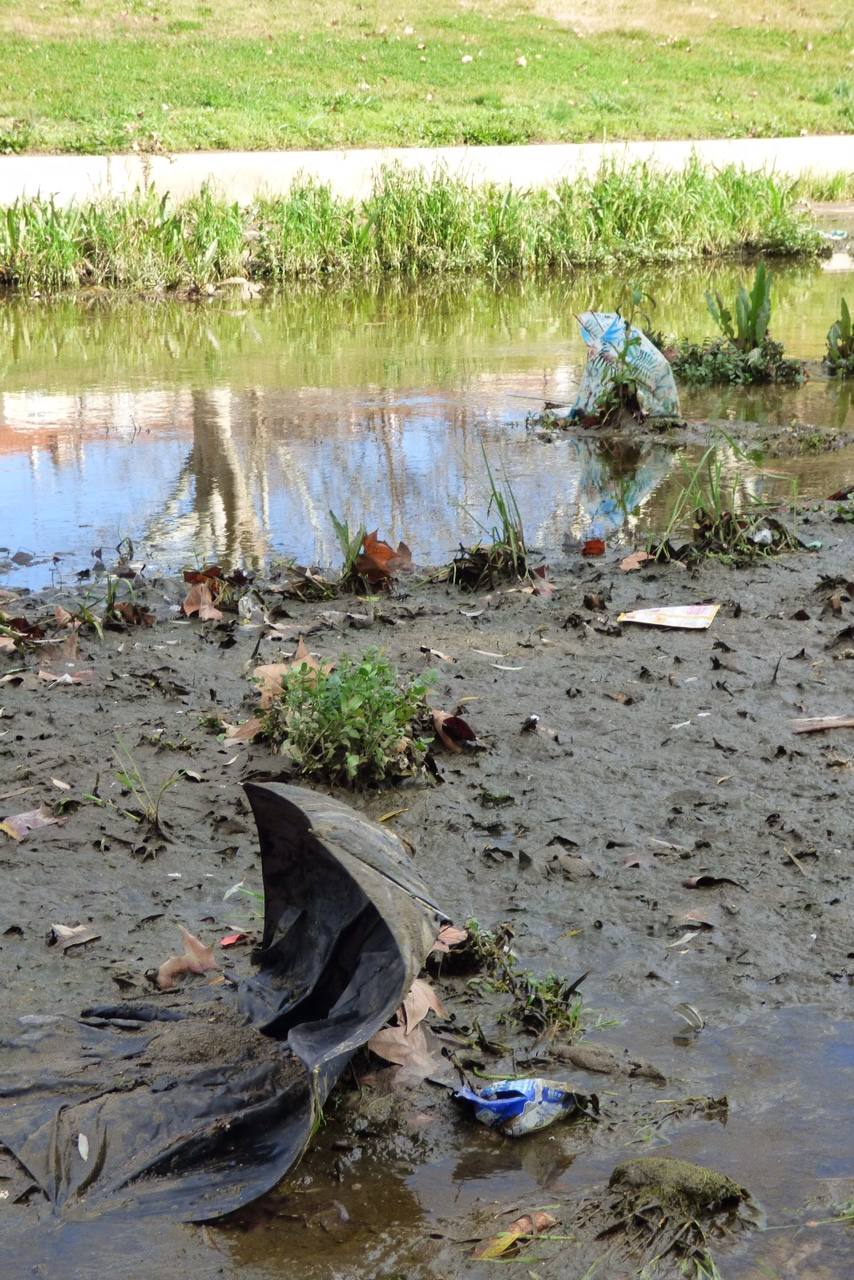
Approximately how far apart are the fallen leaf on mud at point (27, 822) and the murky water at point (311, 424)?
6.67 feet

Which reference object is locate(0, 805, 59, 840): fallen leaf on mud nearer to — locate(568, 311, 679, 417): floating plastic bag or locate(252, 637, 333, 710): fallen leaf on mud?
locate(252, 637, 333, 710): fallen leaf on mud

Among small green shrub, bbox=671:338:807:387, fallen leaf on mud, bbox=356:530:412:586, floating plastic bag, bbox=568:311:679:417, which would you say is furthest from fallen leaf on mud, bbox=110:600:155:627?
small green shrub, bbox=671:338:807:387

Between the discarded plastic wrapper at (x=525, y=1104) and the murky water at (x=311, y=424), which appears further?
the murky water at (x=311, y=424)

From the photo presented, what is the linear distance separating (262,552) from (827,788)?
276 cm

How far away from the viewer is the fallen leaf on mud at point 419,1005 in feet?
7.80

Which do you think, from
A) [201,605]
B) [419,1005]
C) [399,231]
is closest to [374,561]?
[201,605]

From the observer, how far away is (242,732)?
361 cm

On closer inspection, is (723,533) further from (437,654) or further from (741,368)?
(741,368)

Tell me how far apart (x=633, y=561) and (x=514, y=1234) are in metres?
3.37

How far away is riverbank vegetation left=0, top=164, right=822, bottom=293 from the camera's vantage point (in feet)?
40.1

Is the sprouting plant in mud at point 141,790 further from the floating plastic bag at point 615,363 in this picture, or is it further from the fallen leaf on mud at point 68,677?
the floating plastic bag at point 615,363

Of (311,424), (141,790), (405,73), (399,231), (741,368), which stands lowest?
(141,790)

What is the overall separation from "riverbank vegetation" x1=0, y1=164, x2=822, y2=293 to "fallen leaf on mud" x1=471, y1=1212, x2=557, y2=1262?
11317 millimetres

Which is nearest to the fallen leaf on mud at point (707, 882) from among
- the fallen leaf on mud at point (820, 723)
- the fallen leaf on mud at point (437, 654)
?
the fallen leaf on mud at point (820, 723)
